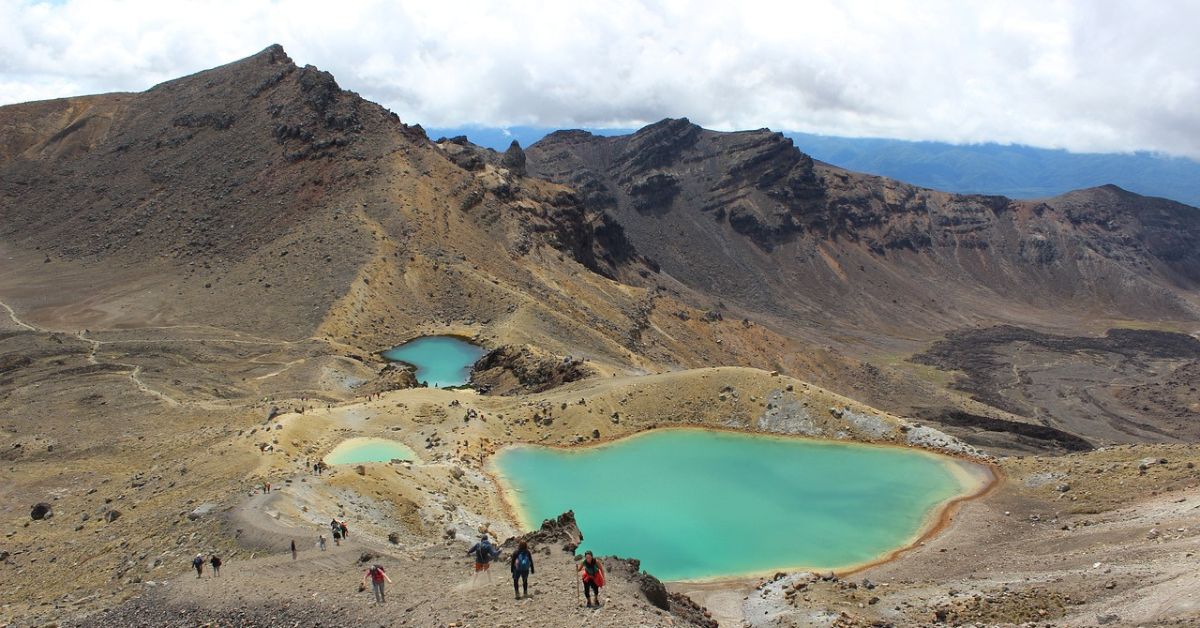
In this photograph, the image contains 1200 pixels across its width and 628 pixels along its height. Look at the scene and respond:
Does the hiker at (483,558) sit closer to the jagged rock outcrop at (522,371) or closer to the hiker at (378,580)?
the hiker at (378,580)

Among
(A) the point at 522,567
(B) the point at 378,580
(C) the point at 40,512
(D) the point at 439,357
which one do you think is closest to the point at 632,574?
(A) the point at 522,567

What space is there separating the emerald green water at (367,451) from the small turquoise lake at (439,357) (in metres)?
22.3

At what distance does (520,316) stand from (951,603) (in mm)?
60734

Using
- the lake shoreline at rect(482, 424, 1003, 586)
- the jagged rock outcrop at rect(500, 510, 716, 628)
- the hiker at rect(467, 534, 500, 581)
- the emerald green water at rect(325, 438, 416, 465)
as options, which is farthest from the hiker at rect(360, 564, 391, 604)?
the emerald green water at rect(325, 438, 416, 465)

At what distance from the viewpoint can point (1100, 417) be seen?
125750mm

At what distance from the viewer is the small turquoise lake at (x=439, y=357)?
231 ft

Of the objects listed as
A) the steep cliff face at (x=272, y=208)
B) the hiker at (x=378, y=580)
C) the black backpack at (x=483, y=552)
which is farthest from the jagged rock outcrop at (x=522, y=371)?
the hiker at (x=378, y=580)

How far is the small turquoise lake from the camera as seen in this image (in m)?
Answer: 70.4

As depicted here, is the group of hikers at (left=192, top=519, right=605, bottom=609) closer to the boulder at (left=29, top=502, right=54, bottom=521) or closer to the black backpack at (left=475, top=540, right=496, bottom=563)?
the black backpack at (left=475, top=540, right=496, bottom=563)

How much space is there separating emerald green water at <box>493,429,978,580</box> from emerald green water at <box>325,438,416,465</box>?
535cm

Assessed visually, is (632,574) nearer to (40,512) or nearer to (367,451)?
(367,451)

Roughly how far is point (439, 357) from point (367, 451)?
110 ft

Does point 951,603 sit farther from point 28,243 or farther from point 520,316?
point 28,243

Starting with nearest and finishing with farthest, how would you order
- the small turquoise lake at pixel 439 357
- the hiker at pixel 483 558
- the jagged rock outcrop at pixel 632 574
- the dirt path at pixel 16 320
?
the hiker at pixel 483 558 → the jagged rock outcrop at pixel 632 574 → the small turquoise lake at pixel 439 357 → the dirt path at pixel 16 320
